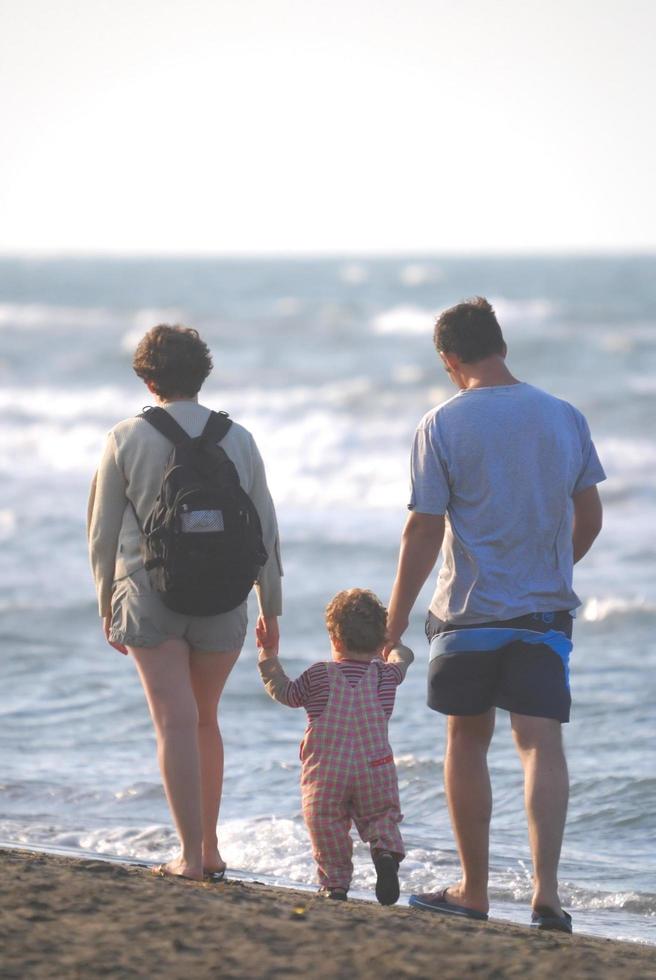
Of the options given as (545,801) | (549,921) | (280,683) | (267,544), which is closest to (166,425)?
(267,544)

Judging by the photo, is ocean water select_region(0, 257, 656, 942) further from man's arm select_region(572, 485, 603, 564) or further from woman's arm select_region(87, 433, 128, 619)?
woman's arm select_region(87, 433, 128, 619)

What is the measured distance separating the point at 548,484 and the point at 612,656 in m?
4.70

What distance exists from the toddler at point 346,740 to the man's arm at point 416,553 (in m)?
0.10

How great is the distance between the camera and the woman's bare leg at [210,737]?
155 inches

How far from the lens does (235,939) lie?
317cm

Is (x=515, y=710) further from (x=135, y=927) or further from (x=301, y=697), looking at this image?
(x=135, y=927)

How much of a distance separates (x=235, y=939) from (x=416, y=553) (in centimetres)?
116

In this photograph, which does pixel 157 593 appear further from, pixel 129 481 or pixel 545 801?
pixel 545 801

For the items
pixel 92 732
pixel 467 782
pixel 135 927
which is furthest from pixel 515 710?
pixel 92 732

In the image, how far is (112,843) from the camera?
17.4 feet

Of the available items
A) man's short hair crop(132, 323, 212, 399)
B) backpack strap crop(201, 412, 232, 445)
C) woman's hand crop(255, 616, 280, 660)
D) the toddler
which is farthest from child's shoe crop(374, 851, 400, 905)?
man's short hair crop(132, 323, 212, 399)

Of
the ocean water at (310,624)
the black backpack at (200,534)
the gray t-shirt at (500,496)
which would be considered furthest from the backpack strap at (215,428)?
the ocean water at (310,624)

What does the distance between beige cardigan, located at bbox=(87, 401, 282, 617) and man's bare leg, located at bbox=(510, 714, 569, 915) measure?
1007 millimetres

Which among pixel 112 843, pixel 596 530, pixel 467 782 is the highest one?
pixel 596 530
